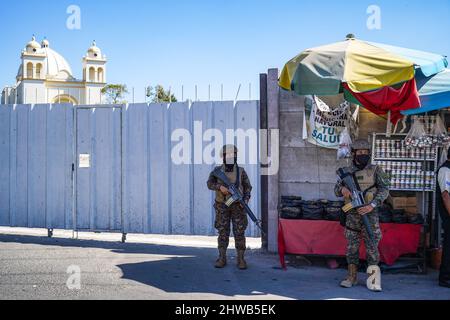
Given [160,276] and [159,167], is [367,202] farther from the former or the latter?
[159,167]

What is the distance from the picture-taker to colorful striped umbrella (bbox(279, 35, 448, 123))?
18.7 ft

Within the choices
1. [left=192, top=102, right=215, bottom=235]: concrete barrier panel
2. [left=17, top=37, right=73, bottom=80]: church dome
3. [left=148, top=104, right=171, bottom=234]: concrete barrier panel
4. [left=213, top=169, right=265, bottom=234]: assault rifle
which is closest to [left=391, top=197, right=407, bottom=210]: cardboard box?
[left=213, top=169, right=265, bottom=234]: assault rifle

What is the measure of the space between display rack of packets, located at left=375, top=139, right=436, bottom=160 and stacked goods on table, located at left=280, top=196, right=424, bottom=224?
623 mm

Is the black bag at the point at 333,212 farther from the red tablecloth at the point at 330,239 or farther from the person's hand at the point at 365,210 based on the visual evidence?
the person's hand at the point at 365,210

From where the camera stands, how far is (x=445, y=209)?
579 centimetres

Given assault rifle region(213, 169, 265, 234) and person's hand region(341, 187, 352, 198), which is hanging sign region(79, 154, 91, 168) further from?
person's hand region(341, 187, 352, 198)

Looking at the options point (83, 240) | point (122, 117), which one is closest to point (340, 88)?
point (122, 117)

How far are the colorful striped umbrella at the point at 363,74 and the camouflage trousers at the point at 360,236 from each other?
4.60ft

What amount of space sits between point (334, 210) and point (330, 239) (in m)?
0.41

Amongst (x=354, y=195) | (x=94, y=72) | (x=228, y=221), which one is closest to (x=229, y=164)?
(x=228, y=221)

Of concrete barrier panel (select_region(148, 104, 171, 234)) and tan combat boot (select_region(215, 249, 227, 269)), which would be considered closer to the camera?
tan combat boot (select_region(215, 249, 227, 269))

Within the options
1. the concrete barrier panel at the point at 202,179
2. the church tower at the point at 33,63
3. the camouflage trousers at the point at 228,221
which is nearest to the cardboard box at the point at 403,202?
the camouflage trousers at the point at 228,221

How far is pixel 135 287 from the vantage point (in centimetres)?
563
